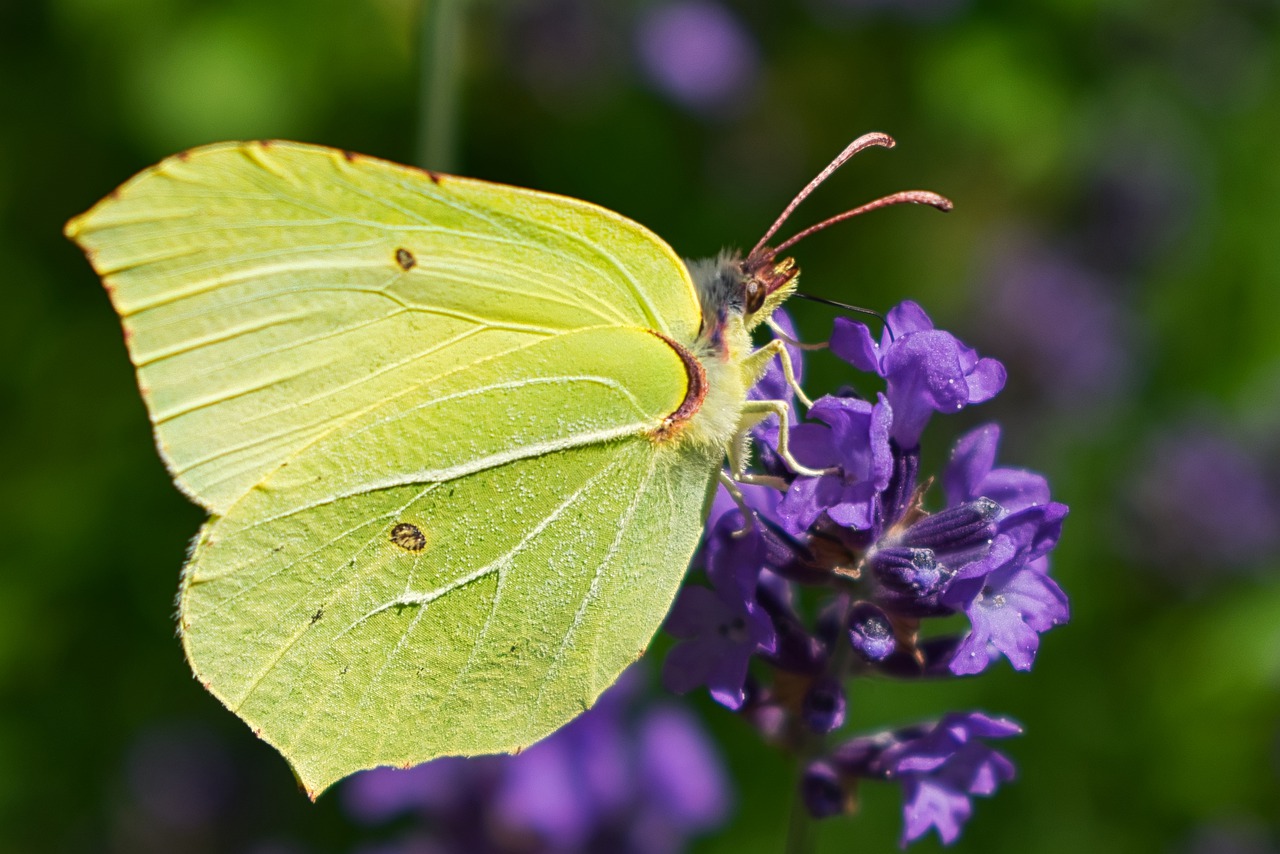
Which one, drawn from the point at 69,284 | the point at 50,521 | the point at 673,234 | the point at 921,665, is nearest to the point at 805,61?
the point at 673,234

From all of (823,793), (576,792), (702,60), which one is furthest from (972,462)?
(702,60)

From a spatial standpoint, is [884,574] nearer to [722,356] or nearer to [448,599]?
[722,356]

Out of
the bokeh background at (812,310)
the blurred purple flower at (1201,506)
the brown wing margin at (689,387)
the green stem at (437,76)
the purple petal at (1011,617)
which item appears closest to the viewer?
the purple petal at (1011,617)

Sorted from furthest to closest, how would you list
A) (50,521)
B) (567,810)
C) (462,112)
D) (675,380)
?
1. (462,112)
2. (50,521)
3. (567,810)
4. (675,380)

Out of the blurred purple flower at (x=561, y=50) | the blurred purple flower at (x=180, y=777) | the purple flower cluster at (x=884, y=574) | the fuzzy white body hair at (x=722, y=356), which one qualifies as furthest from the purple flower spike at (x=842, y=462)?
the blurred purple flower at (x=561, y=50)

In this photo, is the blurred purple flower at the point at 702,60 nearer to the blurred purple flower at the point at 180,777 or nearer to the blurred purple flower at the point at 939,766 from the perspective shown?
the blurred purple flower at the point at 180,777

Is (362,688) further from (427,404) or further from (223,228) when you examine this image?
(223,228)
